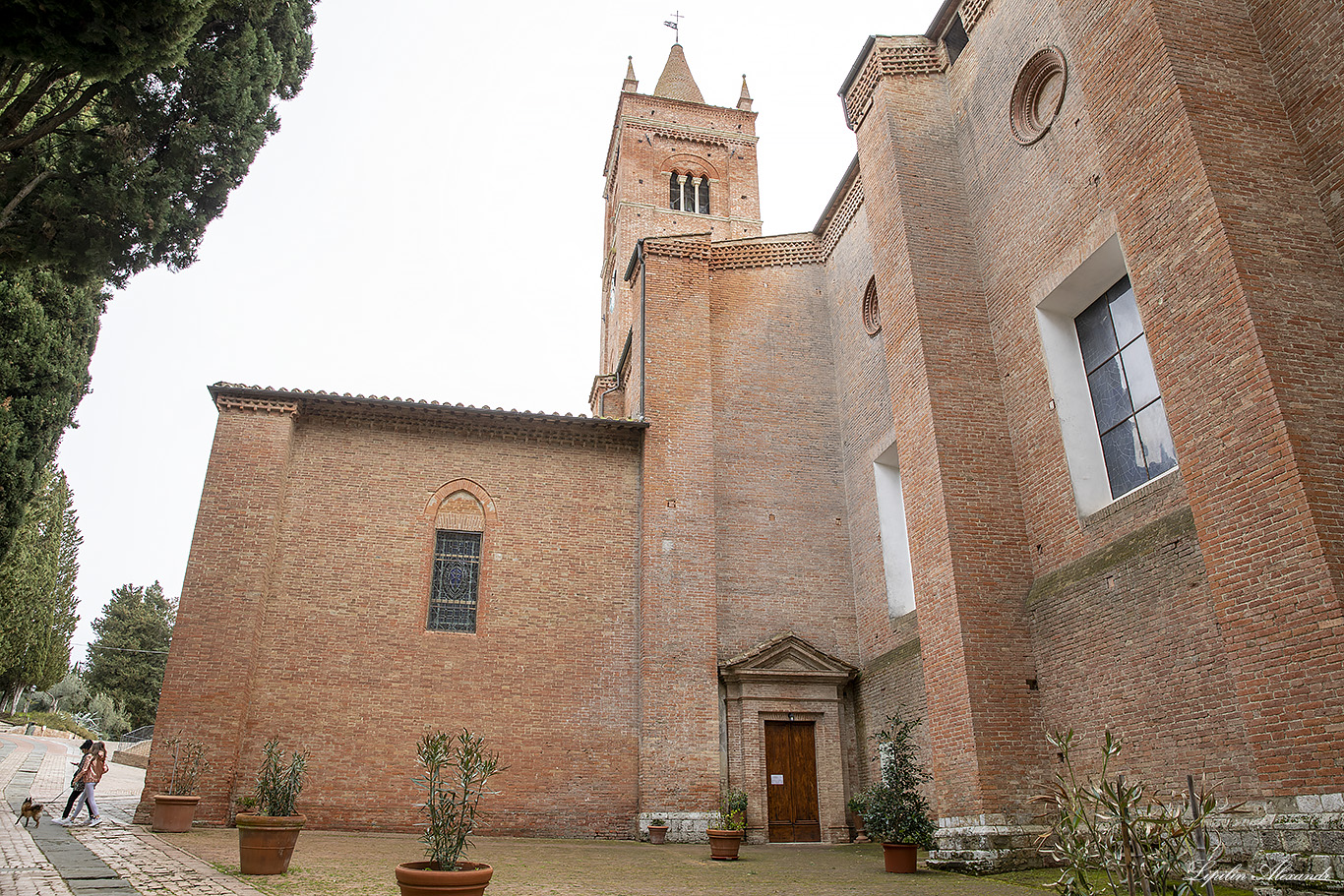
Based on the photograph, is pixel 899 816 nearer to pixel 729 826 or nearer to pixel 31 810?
pixel 729 826

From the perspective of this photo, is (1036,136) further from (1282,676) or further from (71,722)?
(71,722)

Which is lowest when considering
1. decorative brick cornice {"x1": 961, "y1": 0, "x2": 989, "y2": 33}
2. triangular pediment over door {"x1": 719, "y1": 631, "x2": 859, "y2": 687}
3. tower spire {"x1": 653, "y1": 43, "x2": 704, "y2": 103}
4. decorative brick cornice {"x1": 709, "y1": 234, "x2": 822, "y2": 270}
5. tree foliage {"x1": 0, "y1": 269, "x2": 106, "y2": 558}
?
triangular pediment over door {"x1": 719, "y1": 631, "x2": 859, "y2": 687}

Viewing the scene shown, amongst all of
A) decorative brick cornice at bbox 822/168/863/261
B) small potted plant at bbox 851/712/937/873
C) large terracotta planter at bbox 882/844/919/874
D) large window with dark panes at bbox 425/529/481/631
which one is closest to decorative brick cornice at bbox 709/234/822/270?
decorative brick cornice at bbox 822/168/863/261

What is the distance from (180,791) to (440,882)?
8873 millimetres

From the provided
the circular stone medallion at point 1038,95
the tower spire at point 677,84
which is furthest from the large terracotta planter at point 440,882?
the tower spire at point 677,84

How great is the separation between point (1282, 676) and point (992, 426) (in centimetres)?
534

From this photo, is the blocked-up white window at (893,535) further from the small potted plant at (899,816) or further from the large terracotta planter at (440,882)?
the large terracotta planter at (440,882)

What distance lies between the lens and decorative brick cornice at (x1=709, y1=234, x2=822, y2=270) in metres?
17.3

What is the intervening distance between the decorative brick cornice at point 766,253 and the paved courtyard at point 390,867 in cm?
1136

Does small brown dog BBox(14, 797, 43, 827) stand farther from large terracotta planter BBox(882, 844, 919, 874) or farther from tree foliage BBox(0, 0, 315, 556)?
large terracotta planter BBox(882, 844, 919, 874)

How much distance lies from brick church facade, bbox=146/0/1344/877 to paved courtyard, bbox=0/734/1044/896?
44.6 inches

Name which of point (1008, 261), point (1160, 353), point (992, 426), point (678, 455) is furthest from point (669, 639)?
point (1160, 353)

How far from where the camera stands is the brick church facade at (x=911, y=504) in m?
6.54

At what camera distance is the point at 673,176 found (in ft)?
92.0
